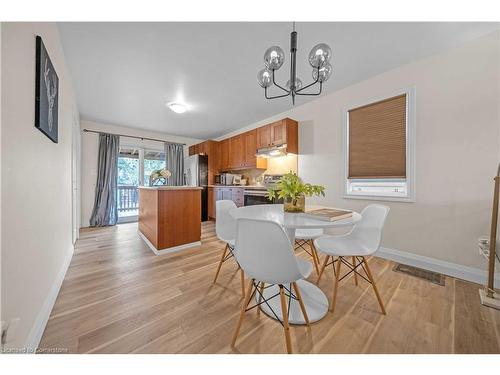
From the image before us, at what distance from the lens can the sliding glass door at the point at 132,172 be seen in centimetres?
491

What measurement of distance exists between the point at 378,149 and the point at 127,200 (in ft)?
20.1

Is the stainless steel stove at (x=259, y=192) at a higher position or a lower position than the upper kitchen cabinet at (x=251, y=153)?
lower

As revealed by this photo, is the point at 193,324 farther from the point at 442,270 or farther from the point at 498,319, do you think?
the point at 442,270

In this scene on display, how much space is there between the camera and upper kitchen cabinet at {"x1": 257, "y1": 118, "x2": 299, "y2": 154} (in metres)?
3.27

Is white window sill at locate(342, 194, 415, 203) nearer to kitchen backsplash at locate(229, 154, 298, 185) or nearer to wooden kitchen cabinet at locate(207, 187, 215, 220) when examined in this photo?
kitchen backsplash at locate(229, 154, 298, 185)

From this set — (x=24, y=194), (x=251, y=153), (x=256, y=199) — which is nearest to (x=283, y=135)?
(x=251, y=153)

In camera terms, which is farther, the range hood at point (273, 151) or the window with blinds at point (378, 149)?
the range hood at point (273, 151)

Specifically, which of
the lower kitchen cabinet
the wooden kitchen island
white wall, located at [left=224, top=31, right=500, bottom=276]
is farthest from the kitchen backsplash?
the wooden kitchen island

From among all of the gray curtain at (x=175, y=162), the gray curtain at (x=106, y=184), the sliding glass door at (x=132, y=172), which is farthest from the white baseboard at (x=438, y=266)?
the sliding glass door at (x=132, y=172)

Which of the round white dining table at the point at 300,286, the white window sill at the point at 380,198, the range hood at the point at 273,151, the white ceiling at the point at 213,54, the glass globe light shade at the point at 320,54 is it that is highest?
the white ceiling at the point at 213,54

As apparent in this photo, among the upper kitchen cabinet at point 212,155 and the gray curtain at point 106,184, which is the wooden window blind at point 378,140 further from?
the gray curtain at point 106,184

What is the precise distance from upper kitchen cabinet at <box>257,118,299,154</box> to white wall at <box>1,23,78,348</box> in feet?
9.53
